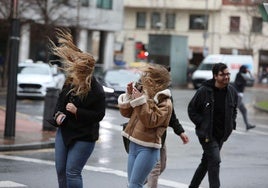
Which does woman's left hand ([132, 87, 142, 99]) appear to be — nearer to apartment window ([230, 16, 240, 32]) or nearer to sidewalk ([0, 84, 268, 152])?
sidewalk ([0, 84, 268, 152])

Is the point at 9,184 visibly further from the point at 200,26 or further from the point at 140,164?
the point at 200,26

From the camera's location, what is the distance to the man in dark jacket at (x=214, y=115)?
9133 millimetres

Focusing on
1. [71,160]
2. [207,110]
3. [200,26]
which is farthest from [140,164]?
[200,26]

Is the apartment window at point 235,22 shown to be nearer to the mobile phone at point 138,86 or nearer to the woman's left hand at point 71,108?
the mobile phone at point 138,86

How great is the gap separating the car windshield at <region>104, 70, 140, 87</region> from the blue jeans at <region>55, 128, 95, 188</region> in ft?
65.4

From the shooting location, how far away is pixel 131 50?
7712 cm

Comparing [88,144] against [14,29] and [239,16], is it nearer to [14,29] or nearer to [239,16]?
[14,29]

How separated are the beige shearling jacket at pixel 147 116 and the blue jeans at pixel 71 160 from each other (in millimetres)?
481

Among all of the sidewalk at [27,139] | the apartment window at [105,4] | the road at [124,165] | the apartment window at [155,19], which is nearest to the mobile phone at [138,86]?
the road at [124,165]

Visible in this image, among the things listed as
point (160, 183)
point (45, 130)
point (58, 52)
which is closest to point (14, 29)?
point (45, 130)

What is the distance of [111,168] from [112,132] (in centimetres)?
669

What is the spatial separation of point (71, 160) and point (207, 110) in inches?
89.6

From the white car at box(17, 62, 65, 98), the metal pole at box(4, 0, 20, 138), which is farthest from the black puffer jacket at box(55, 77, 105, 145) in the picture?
the white car at box(17, 62, 65, 98)

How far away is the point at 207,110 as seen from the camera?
9125 millimetres
